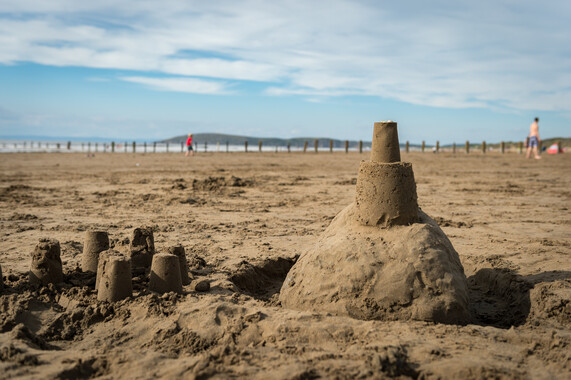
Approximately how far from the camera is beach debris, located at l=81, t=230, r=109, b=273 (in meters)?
4.48

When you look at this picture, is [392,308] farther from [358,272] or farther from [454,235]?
[454,235]

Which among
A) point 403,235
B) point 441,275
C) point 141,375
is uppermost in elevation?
point 403,235

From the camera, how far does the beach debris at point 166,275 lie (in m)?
3.93

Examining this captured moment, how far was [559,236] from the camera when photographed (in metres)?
6.16

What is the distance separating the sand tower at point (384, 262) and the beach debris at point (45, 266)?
1888 mm

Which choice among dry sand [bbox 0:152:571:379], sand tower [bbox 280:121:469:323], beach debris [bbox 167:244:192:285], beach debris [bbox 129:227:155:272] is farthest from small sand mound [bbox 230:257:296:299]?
beach debris [bbox 129:227:155:272]

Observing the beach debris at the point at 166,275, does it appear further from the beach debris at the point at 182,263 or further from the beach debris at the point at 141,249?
the beach debris at the point at 141,249

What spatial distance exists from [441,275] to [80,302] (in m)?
2.70

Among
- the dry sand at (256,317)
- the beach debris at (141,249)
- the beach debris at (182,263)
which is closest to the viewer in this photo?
the dry sand at (256,317)

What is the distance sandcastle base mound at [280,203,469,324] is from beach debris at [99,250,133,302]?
4.00 ft

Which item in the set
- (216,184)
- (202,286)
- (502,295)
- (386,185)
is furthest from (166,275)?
(216,184)

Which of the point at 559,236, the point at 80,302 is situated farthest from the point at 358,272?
→ the point at 559,236

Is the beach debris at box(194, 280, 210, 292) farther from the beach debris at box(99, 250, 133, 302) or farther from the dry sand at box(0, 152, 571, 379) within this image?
the beach debris at box(99, 250, 133, 302)

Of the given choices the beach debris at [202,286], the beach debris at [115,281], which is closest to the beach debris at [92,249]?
the beach debris at [115,281]
